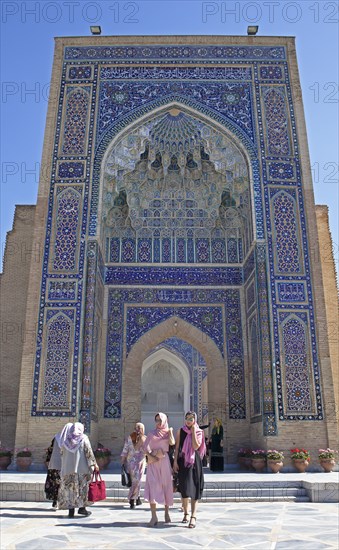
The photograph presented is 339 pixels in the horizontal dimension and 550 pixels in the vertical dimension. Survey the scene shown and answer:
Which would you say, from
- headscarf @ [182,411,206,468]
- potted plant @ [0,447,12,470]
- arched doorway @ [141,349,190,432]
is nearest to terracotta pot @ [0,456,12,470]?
potted plant @ [0,447,12,470]

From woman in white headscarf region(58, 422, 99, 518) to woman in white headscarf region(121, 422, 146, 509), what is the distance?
746 mm

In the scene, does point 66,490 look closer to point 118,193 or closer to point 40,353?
→ point 40,353

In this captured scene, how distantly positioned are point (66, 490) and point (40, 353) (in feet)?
13.7

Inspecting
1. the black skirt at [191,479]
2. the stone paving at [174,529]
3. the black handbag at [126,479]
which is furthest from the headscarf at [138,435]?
the black skirt at [191,479]

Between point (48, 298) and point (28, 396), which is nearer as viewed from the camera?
point (28, 396)

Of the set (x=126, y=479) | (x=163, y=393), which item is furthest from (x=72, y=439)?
(x=163, y=393)

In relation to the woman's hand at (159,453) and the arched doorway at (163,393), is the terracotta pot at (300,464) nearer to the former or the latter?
the woman's hand at (159,453)

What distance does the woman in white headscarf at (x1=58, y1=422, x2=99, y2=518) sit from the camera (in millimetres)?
4655

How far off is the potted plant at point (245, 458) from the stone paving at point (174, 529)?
118 inches

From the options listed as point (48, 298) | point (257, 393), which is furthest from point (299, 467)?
point (48, 298)

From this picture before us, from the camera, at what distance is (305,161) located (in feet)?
32.3

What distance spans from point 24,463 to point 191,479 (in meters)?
4.41

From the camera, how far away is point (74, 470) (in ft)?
15.3

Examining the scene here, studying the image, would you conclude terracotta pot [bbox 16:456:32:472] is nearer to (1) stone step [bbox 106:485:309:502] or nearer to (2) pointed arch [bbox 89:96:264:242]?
(1) stone step [bbox 106:485:309:502]
